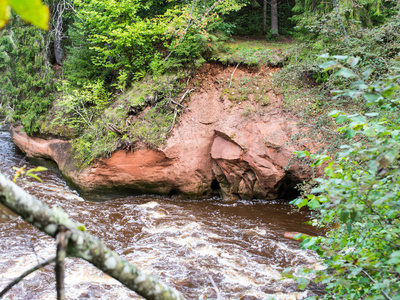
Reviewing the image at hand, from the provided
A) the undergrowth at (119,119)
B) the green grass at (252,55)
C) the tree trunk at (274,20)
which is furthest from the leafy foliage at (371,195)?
the tree trunk at (274,20)

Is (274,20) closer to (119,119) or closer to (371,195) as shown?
(119,119)

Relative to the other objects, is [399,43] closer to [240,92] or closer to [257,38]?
[240,92]

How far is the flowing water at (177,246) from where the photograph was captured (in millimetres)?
4660

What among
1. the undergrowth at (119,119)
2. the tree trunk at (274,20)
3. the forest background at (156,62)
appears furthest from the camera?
the tree trunk at (274,20)

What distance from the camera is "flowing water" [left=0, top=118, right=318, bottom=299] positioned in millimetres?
4660

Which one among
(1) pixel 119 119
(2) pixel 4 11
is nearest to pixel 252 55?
(1) pixel 119 119

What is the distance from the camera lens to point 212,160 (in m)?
8.36

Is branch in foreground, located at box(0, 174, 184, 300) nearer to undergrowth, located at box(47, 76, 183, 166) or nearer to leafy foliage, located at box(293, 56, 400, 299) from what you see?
leafy foliage, located at box(293, 56, 400, 299)

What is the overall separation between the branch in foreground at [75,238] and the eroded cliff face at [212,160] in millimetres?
6708

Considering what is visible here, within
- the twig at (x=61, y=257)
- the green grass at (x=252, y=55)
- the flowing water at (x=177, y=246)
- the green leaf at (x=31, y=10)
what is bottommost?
the flowing water at (x=177, y=246)

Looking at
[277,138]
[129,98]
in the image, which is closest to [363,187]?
[277,138]

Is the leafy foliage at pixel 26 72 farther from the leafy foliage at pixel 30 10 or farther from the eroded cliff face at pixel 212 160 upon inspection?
the leafy foliage at pixel 30 10

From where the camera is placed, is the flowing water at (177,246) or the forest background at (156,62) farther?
the forest background at (156,62)

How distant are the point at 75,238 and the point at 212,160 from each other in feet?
24.1
